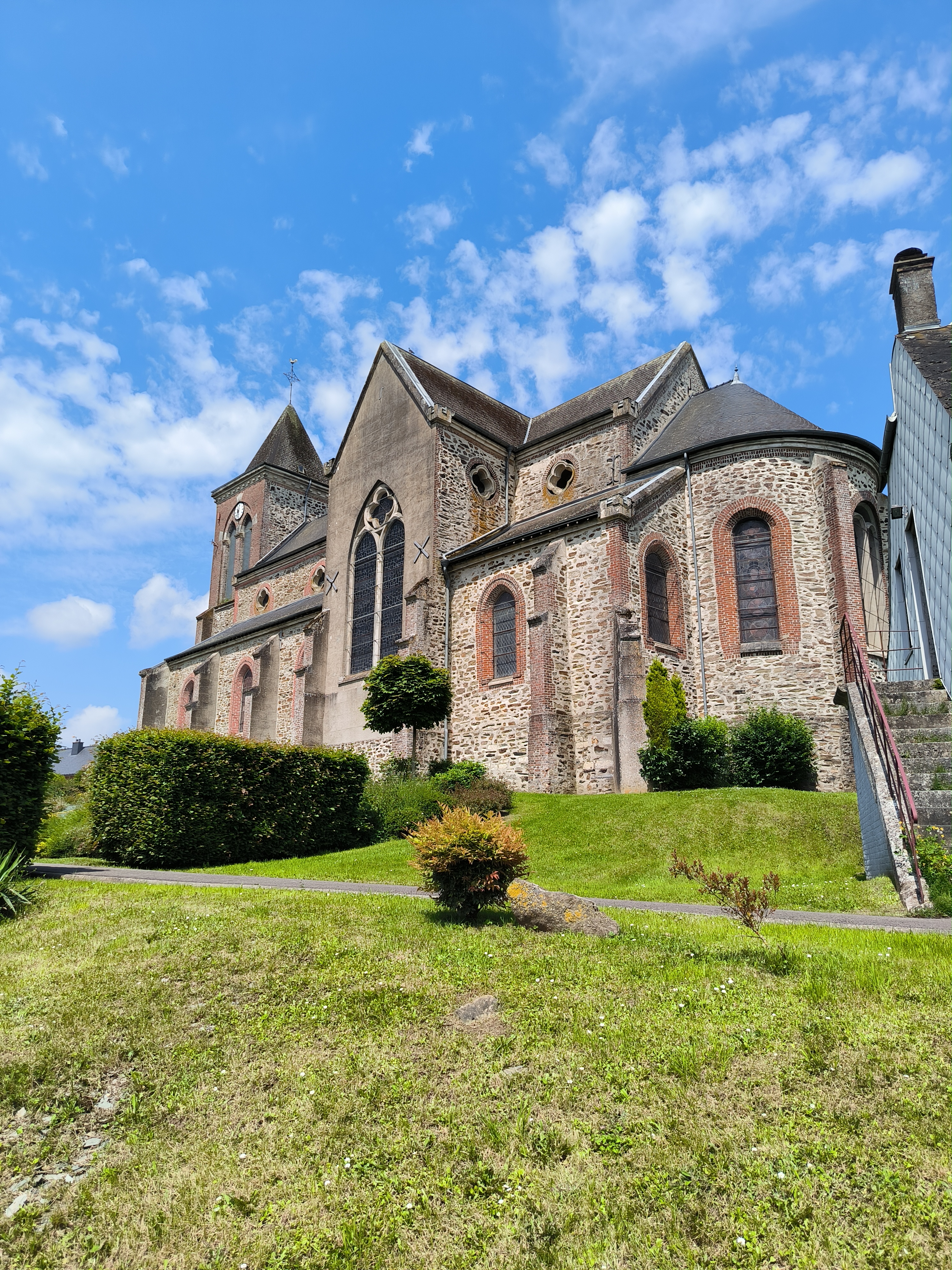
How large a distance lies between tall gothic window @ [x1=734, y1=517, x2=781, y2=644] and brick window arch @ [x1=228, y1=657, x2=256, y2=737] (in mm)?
19774

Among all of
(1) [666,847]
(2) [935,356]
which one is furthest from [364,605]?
(2) [935,356]

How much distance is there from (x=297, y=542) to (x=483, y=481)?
1571cm

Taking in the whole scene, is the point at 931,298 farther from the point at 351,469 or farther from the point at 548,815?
the point at 351,469

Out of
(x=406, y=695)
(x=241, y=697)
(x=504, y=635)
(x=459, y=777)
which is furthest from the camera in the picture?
(x=241, y=697)

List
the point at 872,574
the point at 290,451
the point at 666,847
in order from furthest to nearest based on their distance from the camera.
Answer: the point at 290,451, the point at 872,574, the point at 666,847

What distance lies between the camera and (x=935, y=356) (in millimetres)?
13477

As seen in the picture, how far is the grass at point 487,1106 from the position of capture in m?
3.52

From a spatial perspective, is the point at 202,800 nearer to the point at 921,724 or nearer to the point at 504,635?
the point at 504,635

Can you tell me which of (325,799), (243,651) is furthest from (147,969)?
(243,651)

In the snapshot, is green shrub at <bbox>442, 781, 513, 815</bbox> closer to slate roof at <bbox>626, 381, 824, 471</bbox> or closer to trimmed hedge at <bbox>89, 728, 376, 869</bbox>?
trimmed hedge at <bbox>89, 728, 376, 869</bbox>

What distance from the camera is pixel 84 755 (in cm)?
6550

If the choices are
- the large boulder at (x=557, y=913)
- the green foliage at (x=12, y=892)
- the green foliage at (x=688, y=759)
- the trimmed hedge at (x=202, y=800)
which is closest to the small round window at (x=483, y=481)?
the green foliage at (x=688, y=759)

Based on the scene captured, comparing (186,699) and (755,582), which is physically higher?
(755,582)

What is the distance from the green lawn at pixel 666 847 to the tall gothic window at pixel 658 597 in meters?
5.48
